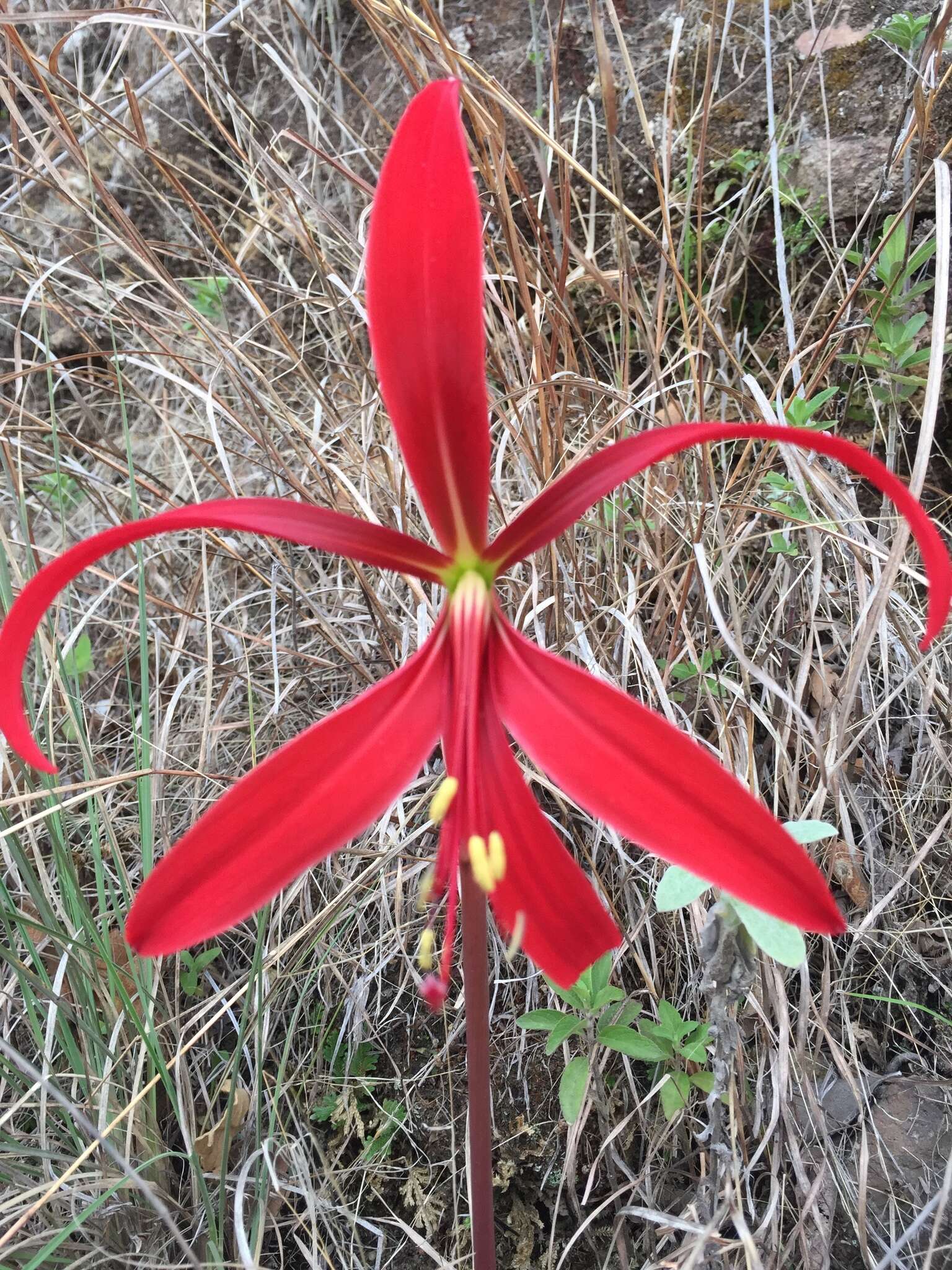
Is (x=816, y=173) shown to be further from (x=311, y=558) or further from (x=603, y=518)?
(x=311, y=558)

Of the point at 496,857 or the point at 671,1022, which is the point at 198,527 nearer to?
the point at 496,857

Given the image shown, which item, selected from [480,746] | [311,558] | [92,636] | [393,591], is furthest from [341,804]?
[92,636]

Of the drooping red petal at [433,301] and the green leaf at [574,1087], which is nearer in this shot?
the drooping red petal at [433,301]

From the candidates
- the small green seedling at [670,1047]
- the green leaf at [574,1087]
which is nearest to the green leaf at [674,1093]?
the small green seedling at [670,1047]

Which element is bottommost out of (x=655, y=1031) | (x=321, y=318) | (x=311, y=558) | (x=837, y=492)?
(x=655, y=1031)

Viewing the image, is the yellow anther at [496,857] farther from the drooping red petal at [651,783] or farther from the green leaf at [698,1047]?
the green leaf at [698,1047]

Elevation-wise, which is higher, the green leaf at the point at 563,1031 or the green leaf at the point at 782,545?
the green leaf at the point at 782,545
